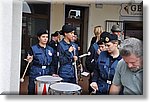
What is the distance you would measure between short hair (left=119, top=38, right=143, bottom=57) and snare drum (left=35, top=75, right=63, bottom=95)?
32.4 inches

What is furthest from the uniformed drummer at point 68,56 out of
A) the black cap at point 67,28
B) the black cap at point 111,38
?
the black cap at point 111,38

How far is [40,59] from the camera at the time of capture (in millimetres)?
3189

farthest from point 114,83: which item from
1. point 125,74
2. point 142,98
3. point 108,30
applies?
point 108,30

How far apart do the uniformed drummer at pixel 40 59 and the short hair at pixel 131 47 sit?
2.78ft

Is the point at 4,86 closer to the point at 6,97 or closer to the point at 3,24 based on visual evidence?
the point at 6,97

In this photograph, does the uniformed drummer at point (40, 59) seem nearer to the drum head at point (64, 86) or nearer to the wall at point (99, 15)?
the drum head at point (64, 86)

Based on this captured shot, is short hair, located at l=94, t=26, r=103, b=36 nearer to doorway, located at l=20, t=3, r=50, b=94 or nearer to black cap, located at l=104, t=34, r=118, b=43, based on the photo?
black cap, located at l=104, t=34, r=118, b=43

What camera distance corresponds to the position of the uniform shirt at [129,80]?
3250 millimetres

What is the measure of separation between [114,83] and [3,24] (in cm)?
149

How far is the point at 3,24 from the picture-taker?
3.13 m

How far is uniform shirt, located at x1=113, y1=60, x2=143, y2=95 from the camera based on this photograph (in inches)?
128

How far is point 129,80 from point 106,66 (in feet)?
1.08

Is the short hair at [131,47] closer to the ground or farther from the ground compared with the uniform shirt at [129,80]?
farther from the ground

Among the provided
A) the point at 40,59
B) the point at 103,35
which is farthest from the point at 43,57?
the point at 103,35
